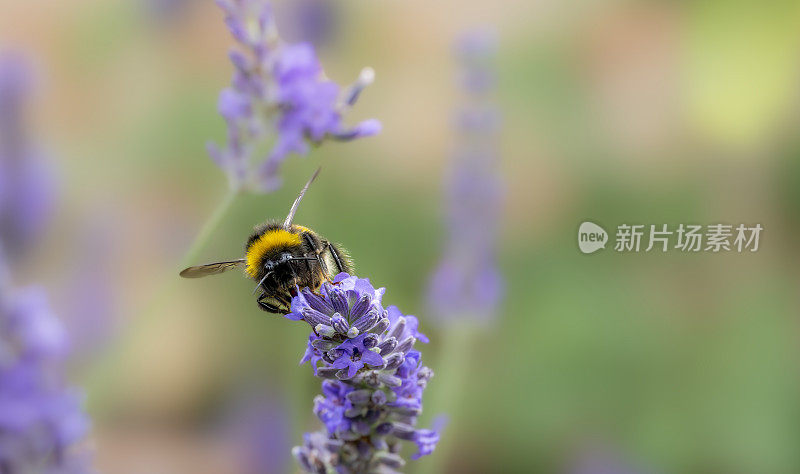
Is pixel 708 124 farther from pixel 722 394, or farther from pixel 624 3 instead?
pixel 624 3

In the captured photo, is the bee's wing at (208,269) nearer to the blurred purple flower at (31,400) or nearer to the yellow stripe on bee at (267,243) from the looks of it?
the yellow stripe on bee at (267,243)

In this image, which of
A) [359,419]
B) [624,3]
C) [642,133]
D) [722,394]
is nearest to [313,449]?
[359,419]

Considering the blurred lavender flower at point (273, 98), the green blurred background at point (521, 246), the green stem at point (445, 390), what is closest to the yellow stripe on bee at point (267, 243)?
the blurred lavender flower at point (273, 98)

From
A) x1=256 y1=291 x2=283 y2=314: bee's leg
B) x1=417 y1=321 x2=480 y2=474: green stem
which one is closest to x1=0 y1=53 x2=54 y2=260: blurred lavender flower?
x1=256 y1=291 x2=283 y2=314: bee's leg

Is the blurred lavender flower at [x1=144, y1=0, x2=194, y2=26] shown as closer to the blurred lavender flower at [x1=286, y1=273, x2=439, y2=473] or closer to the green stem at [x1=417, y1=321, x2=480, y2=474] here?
the green stem at [x1=417, y1=321, x2=480, y2=474]

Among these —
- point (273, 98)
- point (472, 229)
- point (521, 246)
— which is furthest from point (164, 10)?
point (273, 98)
